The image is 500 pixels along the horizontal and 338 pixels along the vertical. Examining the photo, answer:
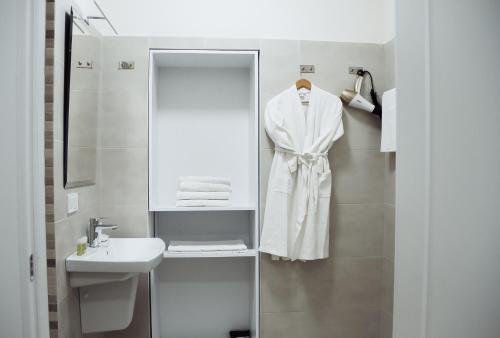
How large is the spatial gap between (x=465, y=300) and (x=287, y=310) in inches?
54.0

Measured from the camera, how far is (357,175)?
2.05 meters

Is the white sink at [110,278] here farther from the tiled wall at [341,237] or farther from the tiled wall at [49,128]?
the tiled wall at [341,237]

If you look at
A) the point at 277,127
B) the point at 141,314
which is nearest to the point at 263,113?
the point at 277,127

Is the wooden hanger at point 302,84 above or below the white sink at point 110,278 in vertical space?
above

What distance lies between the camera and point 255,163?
205 cm

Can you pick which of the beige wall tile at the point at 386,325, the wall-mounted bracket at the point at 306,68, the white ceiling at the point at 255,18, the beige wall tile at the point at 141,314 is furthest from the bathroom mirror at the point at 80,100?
the beige wall tile at the point at 386,325

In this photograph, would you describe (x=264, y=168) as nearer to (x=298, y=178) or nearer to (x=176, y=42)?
(x=298, y=178)

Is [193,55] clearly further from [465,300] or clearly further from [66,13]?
[465,300]

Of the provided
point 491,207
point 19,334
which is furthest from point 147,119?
point 491,207

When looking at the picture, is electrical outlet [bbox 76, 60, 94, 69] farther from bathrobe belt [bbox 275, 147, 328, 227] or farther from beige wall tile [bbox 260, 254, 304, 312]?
beige wall tile [bbox 260, 254, 304, 312]

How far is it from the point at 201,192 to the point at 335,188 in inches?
33.2

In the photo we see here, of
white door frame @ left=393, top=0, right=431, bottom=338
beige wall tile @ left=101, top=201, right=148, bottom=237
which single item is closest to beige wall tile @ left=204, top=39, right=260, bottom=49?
beige wall tile @ left=101, top=201, right=148, bottom=237

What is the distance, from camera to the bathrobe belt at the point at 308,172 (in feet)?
6.23

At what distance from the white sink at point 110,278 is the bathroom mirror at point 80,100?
1.25 ft
